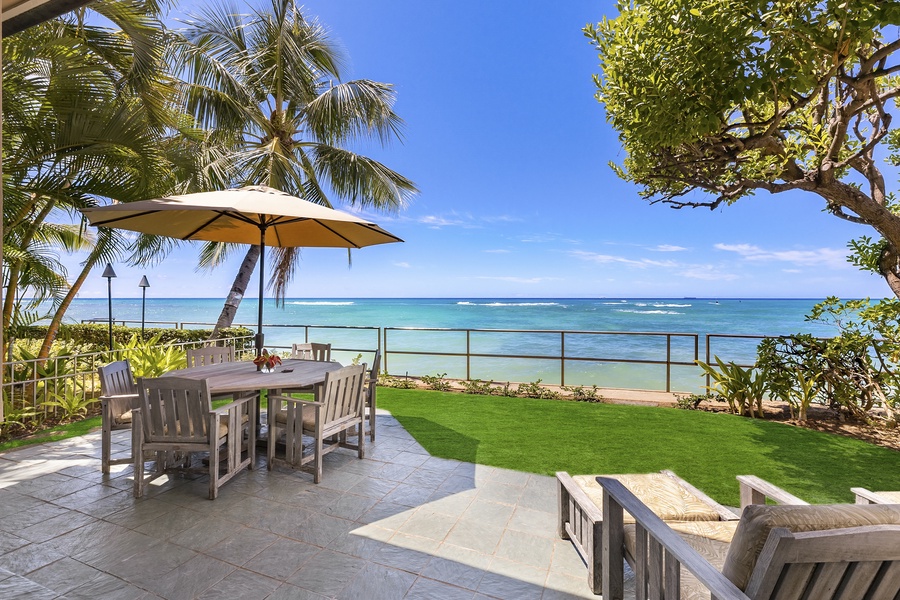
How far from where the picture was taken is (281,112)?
8133 mm

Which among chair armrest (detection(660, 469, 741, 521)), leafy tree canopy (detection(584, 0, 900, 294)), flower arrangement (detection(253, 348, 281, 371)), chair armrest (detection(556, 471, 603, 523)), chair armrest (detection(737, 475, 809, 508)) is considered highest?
leafy tree canopy (detection(584, 0, 900, 294))

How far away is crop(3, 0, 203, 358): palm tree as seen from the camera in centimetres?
385

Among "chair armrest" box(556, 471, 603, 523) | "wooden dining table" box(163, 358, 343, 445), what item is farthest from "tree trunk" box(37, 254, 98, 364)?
"chair armrest" box(556, 471, 603, 523)

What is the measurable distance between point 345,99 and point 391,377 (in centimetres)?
536

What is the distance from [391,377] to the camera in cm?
734

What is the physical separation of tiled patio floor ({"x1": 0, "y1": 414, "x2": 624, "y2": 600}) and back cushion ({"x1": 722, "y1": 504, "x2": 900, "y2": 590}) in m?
1.10

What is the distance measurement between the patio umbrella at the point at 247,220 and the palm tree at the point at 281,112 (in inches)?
104

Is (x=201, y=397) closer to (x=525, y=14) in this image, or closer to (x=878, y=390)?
(x=878, y=390)

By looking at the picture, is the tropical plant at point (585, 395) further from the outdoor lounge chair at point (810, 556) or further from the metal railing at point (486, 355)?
the outdoor lounge chair at point (810, 556)

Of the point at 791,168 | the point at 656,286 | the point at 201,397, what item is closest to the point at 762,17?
the point at 791,168

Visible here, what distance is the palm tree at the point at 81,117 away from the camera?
3.85 meters

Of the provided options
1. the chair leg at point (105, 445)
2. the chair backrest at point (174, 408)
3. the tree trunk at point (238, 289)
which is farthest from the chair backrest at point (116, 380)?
the tree trunk at point (238, 289)

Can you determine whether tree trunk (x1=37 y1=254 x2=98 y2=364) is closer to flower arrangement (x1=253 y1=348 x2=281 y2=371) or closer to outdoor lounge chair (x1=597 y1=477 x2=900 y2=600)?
flower arrangement (x1=253 y1=348 x2=281 y2=371)

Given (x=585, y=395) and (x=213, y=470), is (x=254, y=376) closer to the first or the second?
(x=213, y=470)
